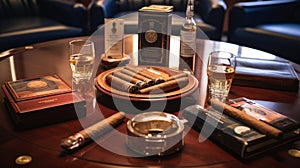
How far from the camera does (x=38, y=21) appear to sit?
2.63 meters

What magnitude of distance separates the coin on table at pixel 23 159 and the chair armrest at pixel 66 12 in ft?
6.29

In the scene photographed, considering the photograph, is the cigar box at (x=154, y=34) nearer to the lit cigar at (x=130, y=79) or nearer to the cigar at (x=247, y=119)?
the lit cigar at (x=130, y=79)

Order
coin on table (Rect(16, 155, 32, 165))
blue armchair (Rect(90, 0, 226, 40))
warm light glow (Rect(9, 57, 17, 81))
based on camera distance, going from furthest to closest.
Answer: blue armchair (Rect(90, 0, 226, 40)), warm light glow (Rect(9, 57, 17, 81)), coin on table (Rect(16, 155, 32, 165))

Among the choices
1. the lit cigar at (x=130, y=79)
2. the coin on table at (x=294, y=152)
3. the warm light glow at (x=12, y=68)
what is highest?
the lit cigar at (x=130, y=79)

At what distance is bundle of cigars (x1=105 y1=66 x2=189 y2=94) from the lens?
42.5 inches

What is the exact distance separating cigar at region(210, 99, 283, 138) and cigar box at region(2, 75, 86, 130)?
1.25 ft

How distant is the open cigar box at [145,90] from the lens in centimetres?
104

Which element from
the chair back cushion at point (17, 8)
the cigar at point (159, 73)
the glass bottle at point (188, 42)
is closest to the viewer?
the cigar at point (159, 73)

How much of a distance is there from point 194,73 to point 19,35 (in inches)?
58.3

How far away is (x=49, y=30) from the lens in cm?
247

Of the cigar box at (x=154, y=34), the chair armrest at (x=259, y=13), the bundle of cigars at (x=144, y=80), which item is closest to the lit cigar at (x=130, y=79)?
the bundle of cigars at (x=144, y=80)

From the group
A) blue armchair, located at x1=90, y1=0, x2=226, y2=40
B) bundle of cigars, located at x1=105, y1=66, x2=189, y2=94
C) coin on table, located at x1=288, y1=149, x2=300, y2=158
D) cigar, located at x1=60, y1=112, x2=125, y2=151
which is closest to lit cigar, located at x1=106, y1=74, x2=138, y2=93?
bundle of cigars, located at x1=105, y1=66, x2=189, y2=94

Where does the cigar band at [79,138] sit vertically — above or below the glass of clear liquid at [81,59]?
below

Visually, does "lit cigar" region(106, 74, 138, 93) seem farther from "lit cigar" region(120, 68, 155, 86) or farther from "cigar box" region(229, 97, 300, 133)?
"cigar box" region(229, 97, 300, 133)
